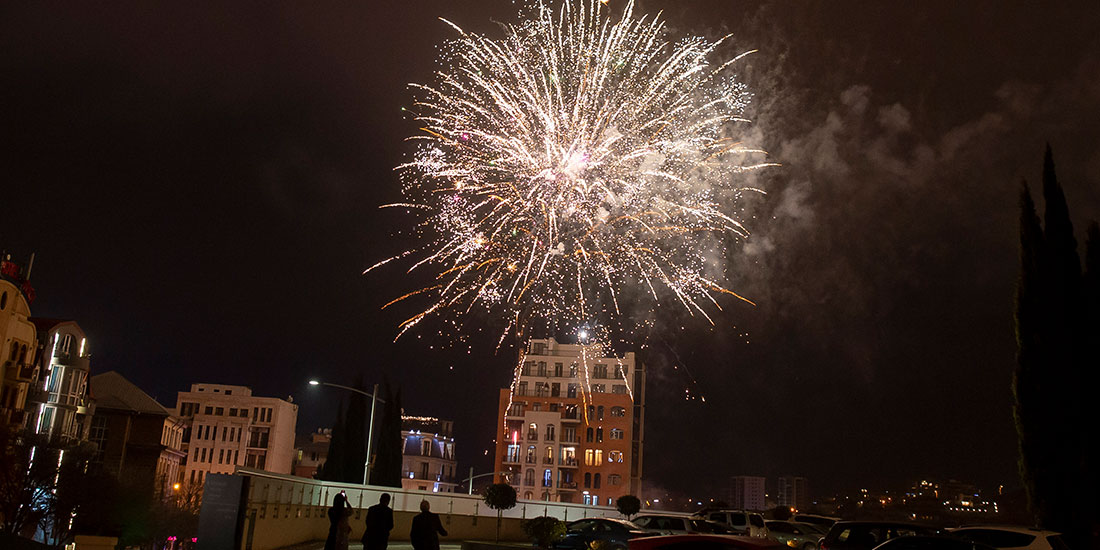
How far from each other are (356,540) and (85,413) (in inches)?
1708

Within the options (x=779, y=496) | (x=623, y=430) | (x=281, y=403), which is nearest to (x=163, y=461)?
(x=281, y=403)

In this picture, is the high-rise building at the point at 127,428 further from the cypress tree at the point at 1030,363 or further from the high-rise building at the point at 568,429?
the cypress tree at the point at 1030,363

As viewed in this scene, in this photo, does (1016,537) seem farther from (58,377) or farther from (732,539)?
(58,377)

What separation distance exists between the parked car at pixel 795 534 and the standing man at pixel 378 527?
17.0 m

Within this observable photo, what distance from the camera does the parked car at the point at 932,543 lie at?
15984mm

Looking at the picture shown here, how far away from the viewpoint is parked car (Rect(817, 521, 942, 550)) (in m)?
19.7

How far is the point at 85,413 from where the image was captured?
210ft

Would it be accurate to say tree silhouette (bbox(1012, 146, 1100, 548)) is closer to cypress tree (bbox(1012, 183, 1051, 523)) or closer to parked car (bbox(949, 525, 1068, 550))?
cypress tree (bbox(1012, 183, 1051, 523))

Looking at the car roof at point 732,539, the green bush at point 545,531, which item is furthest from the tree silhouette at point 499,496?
the car roof at point 732,539

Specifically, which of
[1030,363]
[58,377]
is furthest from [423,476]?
[1030,363]

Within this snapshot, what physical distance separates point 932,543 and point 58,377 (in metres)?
56.8

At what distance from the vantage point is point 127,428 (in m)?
72.4

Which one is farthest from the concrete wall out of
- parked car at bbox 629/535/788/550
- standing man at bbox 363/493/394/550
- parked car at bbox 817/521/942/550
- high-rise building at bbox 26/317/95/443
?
high-rise building at bbox 26/317/95/443

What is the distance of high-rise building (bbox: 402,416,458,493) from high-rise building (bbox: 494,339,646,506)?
2366 cm
